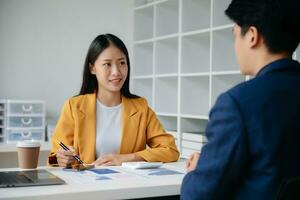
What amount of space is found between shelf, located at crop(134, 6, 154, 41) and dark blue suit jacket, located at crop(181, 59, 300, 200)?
3391mm

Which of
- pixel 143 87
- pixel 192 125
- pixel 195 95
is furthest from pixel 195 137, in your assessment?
pixel 143 87

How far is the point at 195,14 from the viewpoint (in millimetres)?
3701

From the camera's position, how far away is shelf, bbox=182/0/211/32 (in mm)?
3666

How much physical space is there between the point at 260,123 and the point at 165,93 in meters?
3.12

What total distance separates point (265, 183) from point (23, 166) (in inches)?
44.7

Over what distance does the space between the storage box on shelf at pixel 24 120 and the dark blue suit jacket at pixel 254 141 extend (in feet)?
9.02

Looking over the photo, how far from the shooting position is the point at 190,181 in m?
1.06

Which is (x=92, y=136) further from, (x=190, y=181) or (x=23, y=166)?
(x=190, y=181)

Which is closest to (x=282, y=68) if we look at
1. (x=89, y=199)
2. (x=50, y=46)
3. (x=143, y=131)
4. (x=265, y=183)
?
(x=265, y=183)

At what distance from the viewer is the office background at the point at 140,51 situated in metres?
3.53

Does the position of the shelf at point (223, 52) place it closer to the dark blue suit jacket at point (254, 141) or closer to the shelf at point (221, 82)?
the shelf at point (221, 82)

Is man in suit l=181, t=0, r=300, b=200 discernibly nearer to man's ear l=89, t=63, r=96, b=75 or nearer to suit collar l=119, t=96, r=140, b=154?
suit collar l=119, t=96, r=140, b=154

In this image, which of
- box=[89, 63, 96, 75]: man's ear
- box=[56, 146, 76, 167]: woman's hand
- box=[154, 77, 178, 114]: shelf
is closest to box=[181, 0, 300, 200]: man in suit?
box=[56, 146, 76, 167]: woman's hand

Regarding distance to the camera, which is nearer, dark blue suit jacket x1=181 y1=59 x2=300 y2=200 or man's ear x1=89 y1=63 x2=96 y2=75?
dark blue suit jacket x1=181 y1=59 x2=300 y2=200
